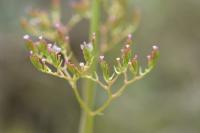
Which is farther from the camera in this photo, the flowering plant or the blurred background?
the blurred background

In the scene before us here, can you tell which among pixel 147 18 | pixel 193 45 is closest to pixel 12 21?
pixel 147 18

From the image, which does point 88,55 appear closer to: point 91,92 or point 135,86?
point 91,92

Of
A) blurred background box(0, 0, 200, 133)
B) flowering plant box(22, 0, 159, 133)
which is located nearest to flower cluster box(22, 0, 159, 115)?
flowering plant box(22, 0, 159, 133)

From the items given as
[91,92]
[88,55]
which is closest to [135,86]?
[91,92]

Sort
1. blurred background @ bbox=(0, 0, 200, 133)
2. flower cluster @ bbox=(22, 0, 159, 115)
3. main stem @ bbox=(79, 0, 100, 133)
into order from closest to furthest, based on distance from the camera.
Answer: flower cluster @ bbox=(22, 0, 159, 115) → main stem @ bbox=(79, 0, 100, 133) → blurred background @ bbox=(0, 0, 200, 133)

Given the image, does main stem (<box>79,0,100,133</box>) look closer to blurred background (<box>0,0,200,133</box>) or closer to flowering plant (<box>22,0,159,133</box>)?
flowering plant (<box>22,0,159,133</box>)

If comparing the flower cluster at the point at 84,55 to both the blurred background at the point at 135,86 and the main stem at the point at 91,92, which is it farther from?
the blurred background at the point at 135,86

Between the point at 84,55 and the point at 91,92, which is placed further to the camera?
the point at 91,92

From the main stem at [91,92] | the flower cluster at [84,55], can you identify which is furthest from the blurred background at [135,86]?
the main stem at [91,92]
